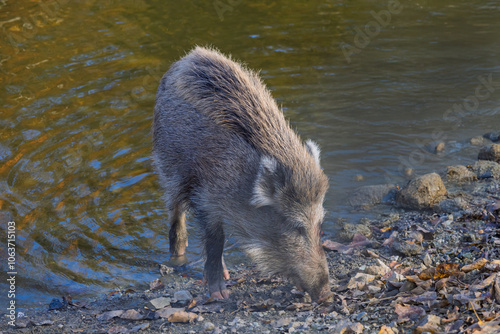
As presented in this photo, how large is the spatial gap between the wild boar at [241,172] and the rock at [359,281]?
12.4 inches

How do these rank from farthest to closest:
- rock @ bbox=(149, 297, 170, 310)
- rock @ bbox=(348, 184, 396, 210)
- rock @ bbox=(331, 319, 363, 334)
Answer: rock @ bbox=(348, 184, 396, 210) → rock @ bbox=(149, 297, 170, 310) → rock @ bbox=(331, 319, 363, 334)

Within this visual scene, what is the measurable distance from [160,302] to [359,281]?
1.82 meters

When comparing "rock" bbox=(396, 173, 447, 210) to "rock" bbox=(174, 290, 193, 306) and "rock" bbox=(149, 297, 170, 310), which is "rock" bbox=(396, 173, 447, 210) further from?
"rock" bbox=(149, 297, 170, 310)

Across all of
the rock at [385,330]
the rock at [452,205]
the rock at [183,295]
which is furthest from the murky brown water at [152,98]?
the rock at [385,330]

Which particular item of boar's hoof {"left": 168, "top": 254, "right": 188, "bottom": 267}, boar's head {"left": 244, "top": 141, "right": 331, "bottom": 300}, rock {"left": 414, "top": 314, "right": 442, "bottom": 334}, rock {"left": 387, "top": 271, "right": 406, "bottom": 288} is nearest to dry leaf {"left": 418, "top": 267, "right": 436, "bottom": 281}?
rock {"left": 387, "top": 271, "right": 406, "bottom": 288}

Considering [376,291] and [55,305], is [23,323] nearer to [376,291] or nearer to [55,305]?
[55,305]

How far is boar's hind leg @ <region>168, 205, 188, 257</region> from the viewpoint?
637cm

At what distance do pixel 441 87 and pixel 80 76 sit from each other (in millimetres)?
6571

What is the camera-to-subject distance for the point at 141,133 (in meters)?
9.02

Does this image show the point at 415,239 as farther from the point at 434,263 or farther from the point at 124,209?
the point at 124,209

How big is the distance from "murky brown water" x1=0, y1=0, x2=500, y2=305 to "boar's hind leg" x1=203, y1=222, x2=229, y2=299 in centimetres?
90

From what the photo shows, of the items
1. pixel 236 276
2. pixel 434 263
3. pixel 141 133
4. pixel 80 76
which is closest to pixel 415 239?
pixel 434 263

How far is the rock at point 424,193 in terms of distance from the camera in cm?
660

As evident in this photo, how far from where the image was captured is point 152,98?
10.2 m
